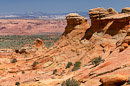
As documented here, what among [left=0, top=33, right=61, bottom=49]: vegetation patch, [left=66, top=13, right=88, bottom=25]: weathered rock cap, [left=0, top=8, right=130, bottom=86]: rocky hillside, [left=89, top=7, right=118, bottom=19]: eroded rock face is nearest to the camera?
[left=0, top=8, right=130, bottom=86]: rocky hillside

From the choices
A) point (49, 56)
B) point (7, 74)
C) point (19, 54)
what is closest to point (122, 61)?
point (49, 56)

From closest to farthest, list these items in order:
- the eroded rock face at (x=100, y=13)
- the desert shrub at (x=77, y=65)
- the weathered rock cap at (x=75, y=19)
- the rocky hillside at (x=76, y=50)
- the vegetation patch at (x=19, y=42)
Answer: the desert shrub at (x=77, y=65)
the rocky hillside at (x=76, y=50)
the eroded rock face at (x=100, y=13)
the weathered rock cap at (x=75, y=19)
the vegetation patch at (x=19, y=42)

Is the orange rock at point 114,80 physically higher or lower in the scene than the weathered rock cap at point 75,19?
lower

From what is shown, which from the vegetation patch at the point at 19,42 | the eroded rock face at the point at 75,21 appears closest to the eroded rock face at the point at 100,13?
the eroded rock face at the point at 75,21

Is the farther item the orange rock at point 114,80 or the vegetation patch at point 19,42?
the vegetation patch at point 19,42

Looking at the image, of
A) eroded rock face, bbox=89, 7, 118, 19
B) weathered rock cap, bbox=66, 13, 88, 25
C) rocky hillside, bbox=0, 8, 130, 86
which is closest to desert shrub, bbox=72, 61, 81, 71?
rocky hillside, bbox=0, 8, 130, 86

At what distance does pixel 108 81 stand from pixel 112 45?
50.0 ft

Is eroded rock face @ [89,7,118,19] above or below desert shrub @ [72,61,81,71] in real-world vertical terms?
above

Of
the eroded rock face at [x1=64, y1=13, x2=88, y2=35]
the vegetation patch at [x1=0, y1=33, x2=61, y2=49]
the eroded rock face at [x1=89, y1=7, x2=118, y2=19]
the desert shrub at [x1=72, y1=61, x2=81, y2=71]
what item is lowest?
the vegetation patch at [x1=0, y1=33, x2=61, y2=49]

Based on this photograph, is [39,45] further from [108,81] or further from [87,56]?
[108,81]

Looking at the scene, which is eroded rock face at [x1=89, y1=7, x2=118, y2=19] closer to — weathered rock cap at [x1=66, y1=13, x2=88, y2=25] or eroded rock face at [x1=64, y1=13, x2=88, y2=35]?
weathered rock cap at [x1=66, y1=13, x2=88, y2=25]

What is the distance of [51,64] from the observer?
30031 mm

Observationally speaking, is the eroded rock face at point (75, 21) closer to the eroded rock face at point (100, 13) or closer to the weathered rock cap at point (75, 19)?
the weathered rock cap at point (75, 19)

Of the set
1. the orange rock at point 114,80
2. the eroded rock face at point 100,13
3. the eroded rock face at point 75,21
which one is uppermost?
the eroded rock face at point 100,13
